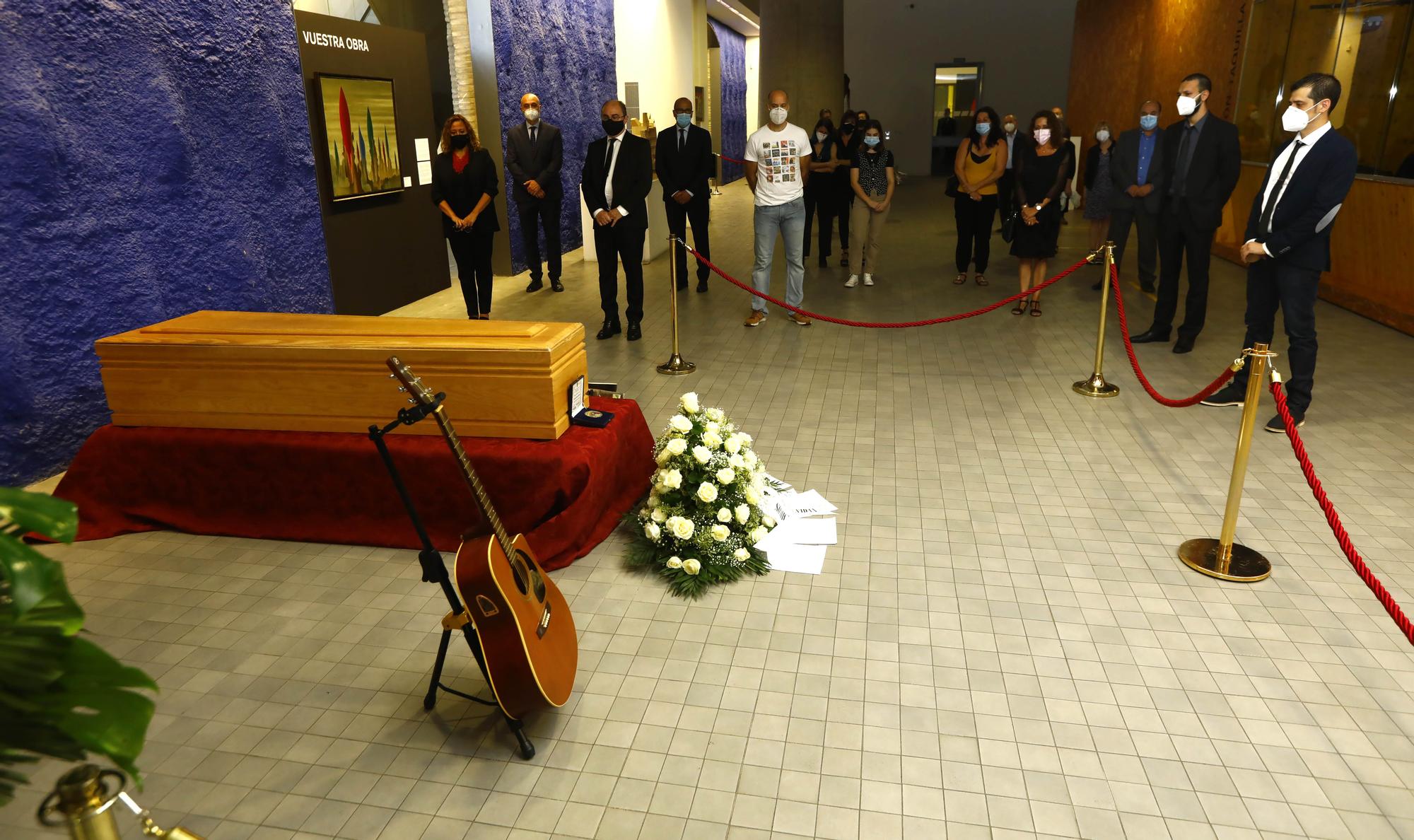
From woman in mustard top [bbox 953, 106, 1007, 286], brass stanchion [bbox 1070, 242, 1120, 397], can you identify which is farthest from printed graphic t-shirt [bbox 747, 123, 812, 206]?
brass stanchion [bbox 1070, 242, 1120, 397]

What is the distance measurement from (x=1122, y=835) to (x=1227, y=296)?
8.13 meters

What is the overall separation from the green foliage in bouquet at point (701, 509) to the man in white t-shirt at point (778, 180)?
151 inches

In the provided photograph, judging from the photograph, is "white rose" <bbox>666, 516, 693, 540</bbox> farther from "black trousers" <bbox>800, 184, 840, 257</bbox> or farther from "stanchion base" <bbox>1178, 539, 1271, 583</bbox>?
"black trousers" <bbox>800, 184, 840, 257</bbox>

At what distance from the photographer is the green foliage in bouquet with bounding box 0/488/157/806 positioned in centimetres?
96

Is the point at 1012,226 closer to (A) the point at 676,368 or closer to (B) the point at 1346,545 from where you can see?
(A) the point at 676,368

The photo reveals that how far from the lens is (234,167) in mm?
5879

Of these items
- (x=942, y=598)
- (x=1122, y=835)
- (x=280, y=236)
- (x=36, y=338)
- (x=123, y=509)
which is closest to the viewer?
(x=1122, y=835)

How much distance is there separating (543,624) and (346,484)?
5.64ft

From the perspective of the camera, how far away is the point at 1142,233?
810cm

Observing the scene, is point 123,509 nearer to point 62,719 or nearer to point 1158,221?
point 62,719

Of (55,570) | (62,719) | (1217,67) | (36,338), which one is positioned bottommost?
(36,338)

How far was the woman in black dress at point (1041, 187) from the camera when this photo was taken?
7.73 metres

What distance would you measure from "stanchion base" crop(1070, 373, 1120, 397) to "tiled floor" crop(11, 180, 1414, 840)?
744 millimetres

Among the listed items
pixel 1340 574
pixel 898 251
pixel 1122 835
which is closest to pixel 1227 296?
pixel 898 251
